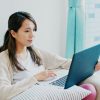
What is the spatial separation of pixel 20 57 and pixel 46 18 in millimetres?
701

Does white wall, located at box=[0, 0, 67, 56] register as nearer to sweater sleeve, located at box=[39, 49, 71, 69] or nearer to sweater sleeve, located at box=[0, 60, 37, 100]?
sweater sleeve, located at box=[39, 49, 71, 69]

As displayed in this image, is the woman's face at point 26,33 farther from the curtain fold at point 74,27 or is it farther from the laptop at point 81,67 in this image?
the curtain fold at point 74,27

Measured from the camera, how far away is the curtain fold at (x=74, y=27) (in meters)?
2.19

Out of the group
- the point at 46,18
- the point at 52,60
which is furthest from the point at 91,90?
the point at 46,18

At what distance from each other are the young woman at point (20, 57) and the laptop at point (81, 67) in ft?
0.37

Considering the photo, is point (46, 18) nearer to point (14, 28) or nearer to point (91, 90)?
point (14, 28)

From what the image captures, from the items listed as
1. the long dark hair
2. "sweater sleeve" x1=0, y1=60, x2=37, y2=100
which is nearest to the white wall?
the long dark hair

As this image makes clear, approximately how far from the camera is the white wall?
5.95 feet

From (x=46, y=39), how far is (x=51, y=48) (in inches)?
4.7

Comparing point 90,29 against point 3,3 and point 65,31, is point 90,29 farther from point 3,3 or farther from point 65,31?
point 3,3

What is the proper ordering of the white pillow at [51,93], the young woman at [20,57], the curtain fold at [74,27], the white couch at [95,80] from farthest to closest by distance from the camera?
1. the curtain fold at [74,27]
2. the white couch at [95,80]
3. the young woman at [20,57]
4. the white pillow at [51,93]

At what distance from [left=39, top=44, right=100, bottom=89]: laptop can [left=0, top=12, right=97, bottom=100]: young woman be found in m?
0.11

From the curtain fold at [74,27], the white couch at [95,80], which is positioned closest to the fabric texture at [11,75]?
the white couch at [95,80]

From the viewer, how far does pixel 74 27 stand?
222 cm
